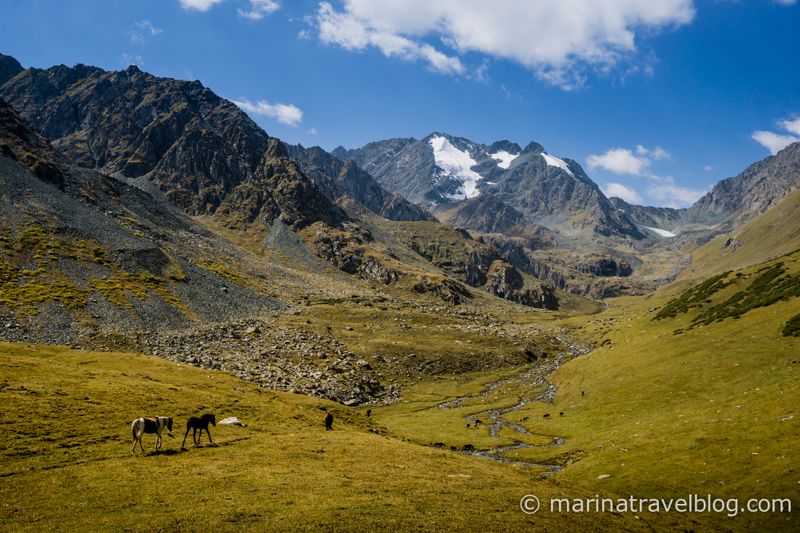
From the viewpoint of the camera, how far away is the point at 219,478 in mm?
35500

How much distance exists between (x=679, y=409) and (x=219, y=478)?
62.1 m

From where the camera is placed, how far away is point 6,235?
158 m

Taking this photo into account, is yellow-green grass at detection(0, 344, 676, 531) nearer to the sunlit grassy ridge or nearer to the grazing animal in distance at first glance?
the grazing animal in distance

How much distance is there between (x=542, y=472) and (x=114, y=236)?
18897 centimetres

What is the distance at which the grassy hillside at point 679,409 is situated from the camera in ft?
151

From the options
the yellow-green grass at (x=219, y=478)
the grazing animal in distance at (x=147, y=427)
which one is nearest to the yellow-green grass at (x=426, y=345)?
the yellow-green grass at (x=219, y=478)

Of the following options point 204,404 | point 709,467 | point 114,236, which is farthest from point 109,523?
point 114,236

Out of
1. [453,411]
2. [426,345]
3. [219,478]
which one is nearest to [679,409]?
[453,411]

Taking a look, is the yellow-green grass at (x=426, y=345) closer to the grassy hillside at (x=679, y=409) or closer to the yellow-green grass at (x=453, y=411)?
the yellow-green grass at (x=453, y=411)

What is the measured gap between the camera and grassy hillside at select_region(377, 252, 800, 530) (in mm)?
45969

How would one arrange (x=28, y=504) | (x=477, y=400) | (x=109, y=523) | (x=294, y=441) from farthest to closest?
(x=477, y=400) < (x=294, y=441) < (x=28, y=504) < (x=109, y=523)

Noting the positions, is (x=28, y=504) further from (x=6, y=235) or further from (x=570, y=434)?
(x=6, y=235)

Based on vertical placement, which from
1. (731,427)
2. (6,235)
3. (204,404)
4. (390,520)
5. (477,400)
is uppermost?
(6,235)

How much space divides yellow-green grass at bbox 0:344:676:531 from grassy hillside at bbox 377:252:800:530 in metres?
10.2
